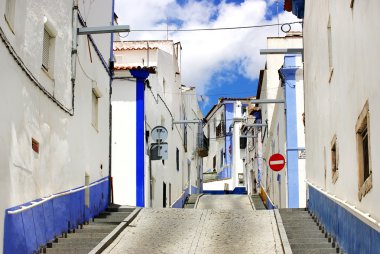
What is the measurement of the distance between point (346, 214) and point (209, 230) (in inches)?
165

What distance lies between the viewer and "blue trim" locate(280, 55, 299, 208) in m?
22.2

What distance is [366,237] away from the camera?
830 centimetres

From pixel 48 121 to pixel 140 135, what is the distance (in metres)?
8.86

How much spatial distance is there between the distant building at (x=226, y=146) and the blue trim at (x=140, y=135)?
28.1m

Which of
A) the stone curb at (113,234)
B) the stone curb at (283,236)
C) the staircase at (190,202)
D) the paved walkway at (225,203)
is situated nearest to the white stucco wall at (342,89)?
the stone curb at (283,236)

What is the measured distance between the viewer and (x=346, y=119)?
34.0 ft

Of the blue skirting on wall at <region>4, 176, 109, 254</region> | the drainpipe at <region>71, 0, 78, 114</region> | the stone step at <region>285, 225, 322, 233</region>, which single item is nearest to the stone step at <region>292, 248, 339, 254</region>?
the stone step at <region>285, 225, 322, 233</region>

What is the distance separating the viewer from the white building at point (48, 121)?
9156mm

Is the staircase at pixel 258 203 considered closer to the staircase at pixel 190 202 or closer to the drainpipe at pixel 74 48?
the staircase at pixel 190 202

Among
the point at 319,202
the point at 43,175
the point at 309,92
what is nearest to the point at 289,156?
the point at 309,92

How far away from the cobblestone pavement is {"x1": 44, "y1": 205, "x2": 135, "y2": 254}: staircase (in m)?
0.37

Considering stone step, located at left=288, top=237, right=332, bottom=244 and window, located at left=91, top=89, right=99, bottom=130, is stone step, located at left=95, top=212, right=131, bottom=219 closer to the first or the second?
window, located at left=91, top=89, right=99, bottom=130

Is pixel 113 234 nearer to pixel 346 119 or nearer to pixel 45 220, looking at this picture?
pixel 45 220

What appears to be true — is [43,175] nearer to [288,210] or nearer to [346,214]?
[346,214]
